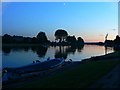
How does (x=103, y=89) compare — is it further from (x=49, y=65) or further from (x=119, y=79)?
(x=49, y=65)

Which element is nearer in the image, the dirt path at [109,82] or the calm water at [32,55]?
the dirt path at [109,82]

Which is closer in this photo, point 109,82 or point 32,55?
point 109,82

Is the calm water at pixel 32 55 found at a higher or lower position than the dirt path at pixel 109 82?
lower

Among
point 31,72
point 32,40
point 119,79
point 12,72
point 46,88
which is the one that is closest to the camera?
point 46,88

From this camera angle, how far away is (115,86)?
41.7 ft

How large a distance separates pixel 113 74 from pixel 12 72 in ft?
45.1

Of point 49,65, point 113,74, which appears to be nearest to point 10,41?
point 49,65

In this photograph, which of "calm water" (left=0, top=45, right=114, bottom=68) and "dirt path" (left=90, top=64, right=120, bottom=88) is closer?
"dirt path" (left=90, top=64, right=120, bottom=88)

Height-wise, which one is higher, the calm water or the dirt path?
the dirt path

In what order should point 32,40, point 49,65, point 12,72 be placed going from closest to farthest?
point 12,72, point 49,65, point 32,40

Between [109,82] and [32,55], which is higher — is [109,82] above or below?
above

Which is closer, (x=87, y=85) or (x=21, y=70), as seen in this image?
(x=87, y=85)

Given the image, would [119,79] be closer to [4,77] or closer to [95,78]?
[95,78]

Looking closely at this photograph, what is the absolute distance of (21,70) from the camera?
94.8 feet
